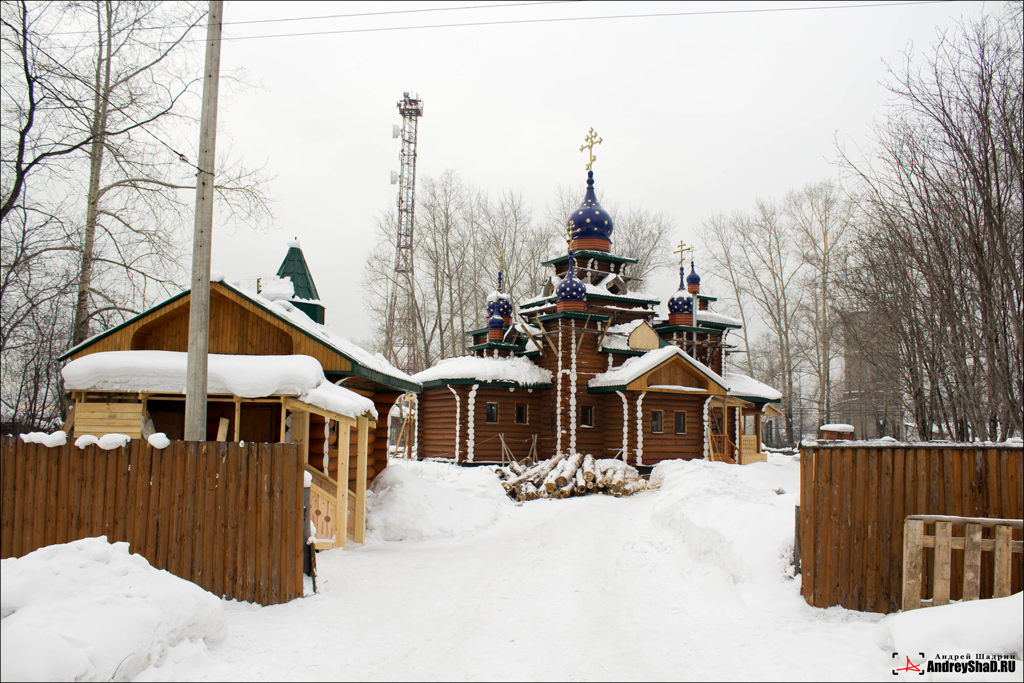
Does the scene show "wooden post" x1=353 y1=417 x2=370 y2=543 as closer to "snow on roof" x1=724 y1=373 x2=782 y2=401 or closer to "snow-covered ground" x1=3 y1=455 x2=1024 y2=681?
"snow-covered ground" x1=3 y1=455 x2=1024 y2=681

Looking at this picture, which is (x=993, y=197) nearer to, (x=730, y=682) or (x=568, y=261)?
(x=730, y=682)

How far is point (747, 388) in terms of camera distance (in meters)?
34.4

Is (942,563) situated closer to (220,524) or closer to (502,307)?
(220,524)

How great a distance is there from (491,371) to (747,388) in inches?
620

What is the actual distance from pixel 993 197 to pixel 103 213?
18.9 metres

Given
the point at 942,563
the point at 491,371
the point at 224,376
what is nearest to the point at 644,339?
the point at 491,371

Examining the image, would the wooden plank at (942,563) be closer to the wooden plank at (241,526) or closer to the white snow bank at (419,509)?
the wooden plank at (241,526)

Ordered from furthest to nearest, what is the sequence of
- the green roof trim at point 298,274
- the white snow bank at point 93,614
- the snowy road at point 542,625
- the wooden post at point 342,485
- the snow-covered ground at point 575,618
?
the green roof trim at point 298,274
the wooden post at point 342,485
the snowy road at point 542,625
the snow-covered ground at point 575,618
the white snow bank at point 93,614

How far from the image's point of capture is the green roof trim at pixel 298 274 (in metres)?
16.6

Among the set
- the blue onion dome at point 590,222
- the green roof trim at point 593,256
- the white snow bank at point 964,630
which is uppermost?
the blue onion dome at point 590,222

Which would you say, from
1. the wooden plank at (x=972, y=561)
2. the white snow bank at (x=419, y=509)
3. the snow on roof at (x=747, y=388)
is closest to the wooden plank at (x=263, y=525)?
the white snow bank at (x=419, y=509)

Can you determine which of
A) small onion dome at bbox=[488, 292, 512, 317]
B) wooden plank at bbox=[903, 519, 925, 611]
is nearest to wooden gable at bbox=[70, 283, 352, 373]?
wooden plank at bbox=[903, 519, 925, 611]

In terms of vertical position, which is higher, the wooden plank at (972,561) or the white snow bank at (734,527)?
the wooden plank at (972,561)

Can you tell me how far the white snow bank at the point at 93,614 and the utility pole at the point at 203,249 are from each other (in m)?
2.86
